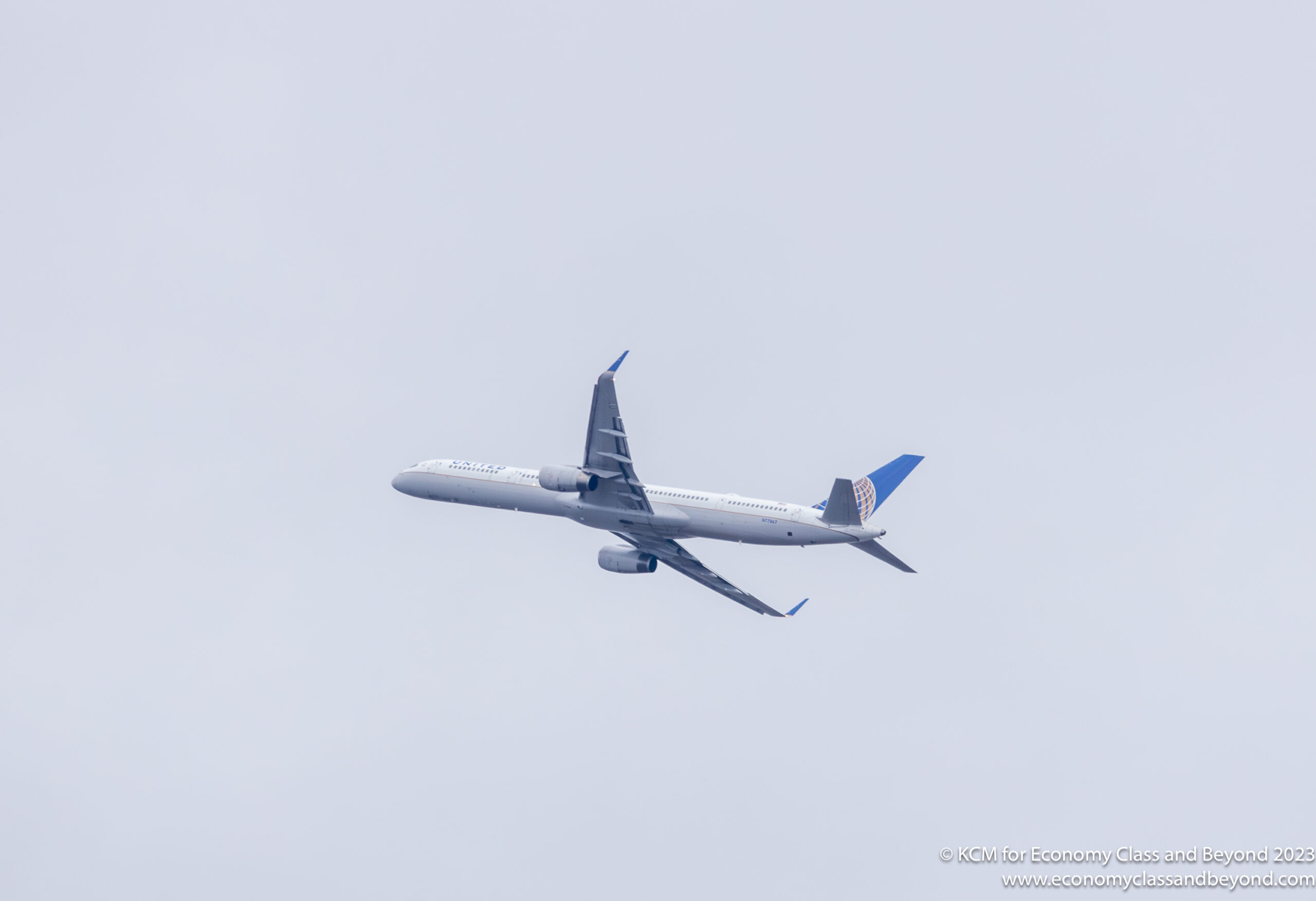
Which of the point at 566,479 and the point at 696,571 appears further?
the point at 696,571

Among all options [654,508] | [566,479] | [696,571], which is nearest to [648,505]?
[654,508]

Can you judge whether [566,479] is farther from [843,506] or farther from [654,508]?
[843,506]

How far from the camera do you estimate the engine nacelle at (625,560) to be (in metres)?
78.0

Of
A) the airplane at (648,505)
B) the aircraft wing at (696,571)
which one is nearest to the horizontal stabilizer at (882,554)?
the airplane at (648,505)

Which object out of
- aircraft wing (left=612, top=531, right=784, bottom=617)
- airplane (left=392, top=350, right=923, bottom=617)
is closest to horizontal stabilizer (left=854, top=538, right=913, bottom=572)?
airplane (left=392, top=350, right=923, bottom=617)

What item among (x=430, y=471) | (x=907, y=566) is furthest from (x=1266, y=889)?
(x=430, y=471)

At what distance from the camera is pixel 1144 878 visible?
222 ft

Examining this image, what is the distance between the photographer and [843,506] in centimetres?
6706

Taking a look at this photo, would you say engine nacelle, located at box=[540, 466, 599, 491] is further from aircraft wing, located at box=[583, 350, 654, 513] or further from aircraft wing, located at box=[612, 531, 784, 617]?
aircraft wing, located at box=[612, 531, 784, 617]

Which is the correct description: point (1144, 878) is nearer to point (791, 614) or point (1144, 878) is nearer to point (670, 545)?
point (791, 614)

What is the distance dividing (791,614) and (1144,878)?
19.8 meters

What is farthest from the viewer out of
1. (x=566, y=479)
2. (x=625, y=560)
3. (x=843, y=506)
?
(x=625, y=560)

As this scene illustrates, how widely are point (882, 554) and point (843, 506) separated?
2.80 m

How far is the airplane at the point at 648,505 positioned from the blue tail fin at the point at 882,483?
0.10ft
